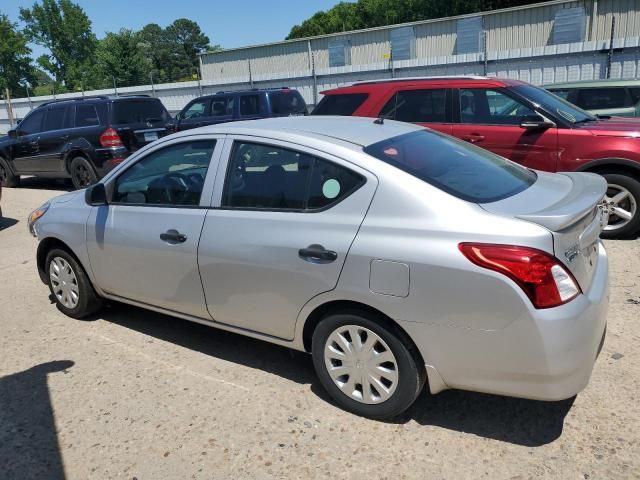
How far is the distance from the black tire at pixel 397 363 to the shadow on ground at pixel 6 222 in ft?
24.0

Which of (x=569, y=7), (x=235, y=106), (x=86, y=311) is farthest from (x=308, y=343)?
(x=569, y=7)

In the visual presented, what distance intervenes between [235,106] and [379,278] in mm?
11046

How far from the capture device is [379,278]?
272cm

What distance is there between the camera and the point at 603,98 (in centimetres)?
923

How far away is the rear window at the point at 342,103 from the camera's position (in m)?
7.36

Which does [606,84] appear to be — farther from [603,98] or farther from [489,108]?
[489,108]

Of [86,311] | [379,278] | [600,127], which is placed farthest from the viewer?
[600,127]

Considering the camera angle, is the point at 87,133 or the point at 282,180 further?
the point at 87,133

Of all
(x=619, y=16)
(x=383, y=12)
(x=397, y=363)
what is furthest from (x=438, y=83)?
(x=383, y=12)

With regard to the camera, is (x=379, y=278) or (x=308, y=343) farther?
(x=308, y=343)

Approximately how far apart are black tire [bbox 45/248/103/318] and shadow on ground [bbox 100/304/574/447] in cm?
64

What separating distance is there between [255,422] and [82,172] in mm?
8933

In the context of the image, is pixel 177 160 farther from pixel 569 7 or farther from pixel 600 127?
pixel 569 7

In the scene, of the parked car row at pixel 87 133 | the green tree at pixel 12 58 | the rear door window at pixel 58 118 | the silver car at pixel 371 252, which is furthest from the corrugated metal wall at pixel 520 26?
the green tree at pixel 12 58
